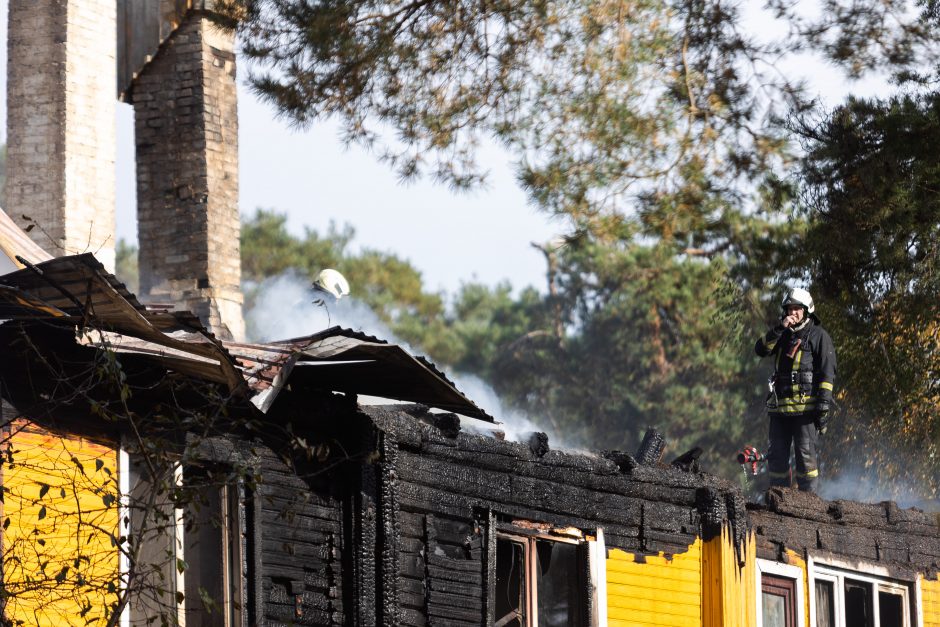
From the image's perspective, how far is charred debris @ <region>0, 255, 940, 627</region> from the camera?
9922 mm

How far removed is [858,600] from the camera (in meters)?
16.1

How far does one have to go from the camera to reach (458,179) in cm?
1579

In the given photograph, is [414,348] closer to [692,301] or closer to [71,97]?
[692,301]

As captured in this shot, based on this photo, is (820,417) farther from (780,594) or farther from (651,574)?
(651,574)

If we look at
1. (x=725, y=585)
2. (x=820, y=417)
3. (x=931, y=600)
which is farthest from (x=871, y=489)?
(x=725, y=585)

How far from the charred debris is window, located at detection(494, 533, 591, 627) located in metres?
0.07

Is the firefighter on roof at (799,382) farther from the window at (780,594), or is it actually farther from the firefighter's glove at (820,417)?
the window at (780,594)

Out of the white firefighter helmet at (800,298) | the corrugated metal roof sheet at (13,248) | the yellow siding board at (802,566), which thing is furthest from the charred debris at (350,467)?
the white firefighter helmet at (800,298)

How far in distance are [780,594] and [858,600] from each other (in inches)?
46.9

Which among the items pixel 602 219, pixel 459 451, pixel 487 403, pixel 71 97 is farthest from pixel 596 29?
pixel 487 403

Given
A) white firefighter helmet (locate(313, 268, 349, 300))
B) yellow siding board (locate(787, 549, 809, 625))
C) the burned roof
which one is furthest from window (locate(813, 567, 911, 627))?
white firefighter helmet (locate(313, 268, 349, 300))

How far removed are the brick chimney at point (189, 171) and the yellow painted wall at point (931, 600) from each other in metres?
8.05

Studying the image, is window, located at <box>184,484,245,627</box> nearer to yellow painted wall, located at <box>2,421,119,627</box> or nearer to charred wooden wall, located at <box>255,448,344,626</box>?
charred wooden wall, located at <box>255,448,344,626</box>

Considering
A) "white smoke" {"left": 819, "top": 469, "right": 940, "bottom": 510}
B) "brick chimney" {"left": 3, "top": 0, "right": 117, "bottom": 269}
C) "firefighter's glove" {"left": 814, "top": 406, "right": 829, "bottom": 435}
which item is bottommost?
"firefighter's glove" {"left": 814, "top": 406, "right": 829, "bottom": 435}
